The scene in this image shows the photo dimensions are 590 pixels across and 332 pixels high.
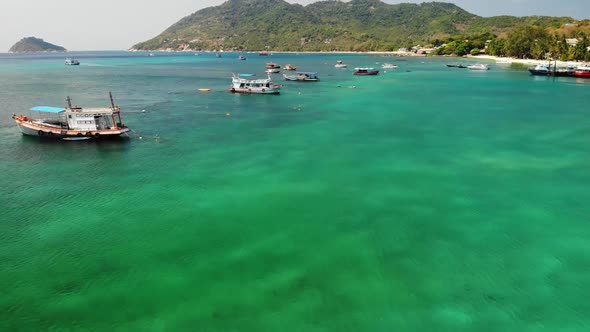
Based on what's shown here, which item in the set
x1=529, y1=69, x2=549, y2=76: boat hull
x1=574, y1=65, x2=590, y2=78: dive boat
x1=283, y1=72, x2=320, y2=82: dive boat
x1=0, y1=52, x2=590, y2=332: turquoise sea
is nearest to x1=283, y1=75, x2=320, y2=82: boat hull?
x1=283, y1=72, x2=320, y2=82: dive boat

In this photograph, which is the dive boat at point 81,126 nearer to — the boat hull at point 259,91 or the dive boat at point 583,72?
the boat hull at point 259,91

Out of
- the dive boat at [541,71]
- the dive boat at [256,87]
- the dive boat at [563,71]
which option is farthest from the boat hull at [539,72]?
the dive boat at [256,87]

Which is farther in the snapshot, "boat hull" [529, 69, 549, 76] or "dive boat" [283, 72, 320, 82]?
"boat hull" [529, 69, 549, 76]

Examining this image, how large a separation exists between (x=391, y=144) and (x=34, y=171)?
42172mm

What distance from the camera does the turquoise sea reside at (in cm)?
1867

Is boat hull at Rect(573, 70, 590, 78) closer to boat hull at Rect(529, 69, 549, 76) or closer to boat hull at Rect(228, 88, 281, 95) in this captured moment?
boat hull at Rect(529, 69, 549, 76)

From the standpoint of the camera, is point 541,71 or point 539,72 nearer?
point 541,71

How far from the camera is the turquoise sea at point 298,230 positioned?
18672 mm

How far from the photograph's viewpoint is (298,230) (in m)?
26.5

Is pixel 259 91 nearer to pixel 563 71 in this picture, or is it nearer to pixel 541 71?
pixel 541 71

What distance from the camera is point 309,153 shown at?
44.2 meters

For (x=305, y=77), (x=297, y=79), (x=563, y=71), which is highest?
(x=305, y=77)

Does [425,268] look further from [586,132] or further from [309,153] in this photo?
[586,132]

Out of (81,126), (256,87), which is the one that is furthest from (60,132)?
(256,87)
